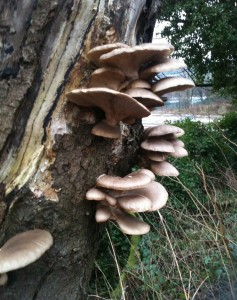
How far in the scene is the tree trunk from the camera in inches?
48.7

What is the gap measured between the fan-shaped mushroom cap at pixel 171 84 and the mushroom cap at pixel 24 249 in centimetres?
68

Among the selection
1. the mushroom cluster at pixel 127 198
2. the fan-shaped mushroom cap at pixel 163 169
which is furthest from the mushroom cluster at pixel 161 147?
the mushroom cluster at pixel 127 198

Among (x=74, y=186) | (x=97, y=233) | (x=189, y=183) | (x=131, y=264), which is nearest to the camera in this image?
(x=74, y=186)

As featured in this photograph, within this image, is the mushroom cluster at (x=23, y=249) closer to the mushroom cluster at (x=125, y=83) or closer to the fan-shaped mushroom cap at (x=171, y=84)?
the mushroom cluster at (x=125, y=83)


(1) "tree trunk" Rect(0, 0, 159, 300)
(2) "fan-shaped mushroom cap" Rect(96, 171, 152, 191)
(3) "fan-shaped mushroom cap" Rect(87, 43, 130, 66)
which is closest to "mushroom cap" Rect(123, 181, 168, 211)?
(2) "fan-shaped mushroom cap" Rect(96, 171, 152, 191)

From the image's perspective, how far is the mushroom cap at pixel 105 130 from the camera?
129 cm

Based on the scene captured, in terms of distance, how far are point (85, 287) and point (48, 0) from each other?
3.81 ft

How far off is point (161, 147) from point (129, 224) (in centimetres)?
34

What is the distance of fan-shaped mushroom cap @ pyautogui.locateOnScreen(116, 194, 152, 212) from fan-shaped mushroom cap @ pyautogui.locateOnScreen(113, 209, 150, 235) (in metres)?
0.07

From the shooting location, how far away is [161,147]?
4.82 ft

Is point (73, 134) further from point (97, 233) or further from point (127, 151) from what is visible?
point (97, 233)

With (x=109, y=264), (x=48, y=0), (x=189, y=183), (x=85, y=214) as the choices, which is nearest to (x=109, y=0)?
(x=48, y=0)

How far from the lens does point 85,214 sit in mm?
1388

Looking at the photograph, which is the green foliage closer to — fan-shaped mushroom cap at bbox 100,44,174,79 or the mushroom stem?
fan-shaped mushroom cap at bbox 100,44,174,79
